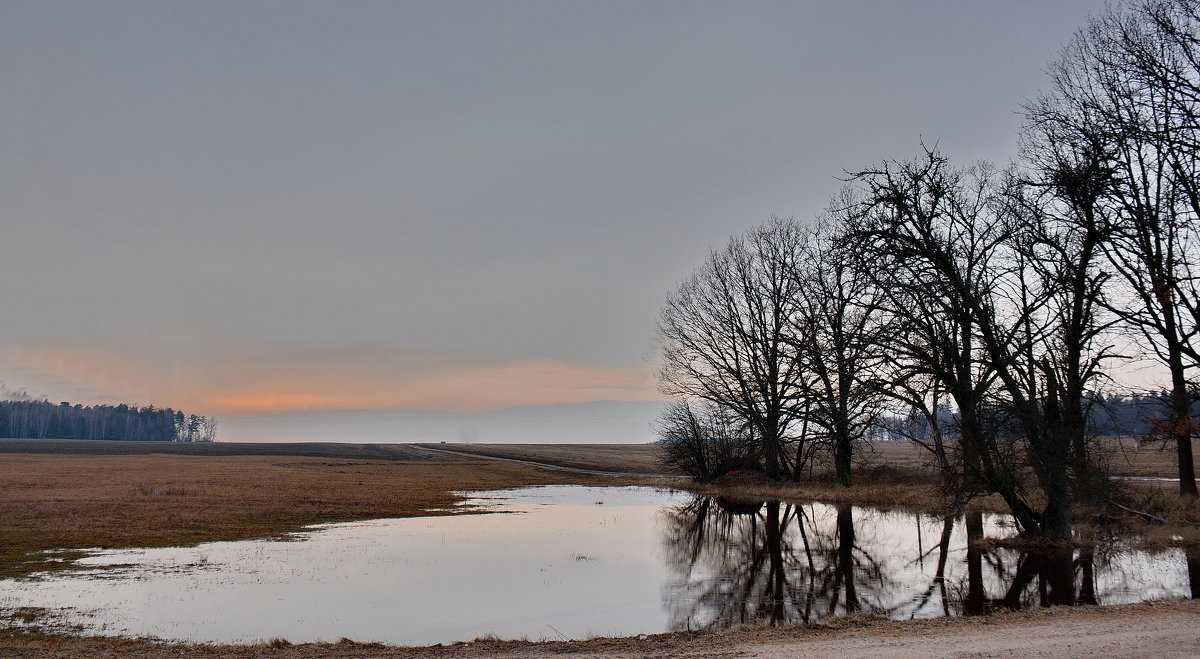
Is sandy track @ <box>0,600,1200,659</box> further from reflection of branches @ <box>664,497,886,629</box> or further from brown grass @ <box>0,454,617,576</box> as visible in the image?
brown grass @ <box>0,454,617,576</box>

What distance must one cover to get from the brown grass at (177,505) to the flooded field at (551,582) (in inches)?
98.7

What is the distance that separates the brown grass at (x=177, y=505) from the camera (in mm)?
21641

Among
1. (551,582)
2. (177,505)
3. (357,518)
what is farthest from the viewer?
(177,505)

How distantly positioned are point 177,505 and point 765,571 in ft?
80.7

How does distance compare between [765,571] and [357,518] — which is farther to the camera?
[357,518]

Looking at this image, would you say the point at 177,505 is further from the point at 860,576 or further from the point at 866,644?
the point at 866,644

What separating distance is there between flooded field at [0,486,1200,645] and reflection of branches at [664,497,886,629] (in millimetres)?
68

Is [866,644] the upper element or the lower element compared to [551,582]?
upper

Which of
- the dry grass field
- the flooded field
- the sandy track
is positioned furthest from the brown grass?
the sandy track

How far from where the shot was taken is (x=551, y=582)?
16.1 metres

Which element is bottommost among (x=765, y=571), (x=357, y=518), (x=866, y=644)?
(x=357, y=518)

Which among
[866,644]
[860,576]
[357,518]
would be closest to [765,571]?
[860,576]

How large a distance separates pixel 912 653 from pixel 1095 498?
13.6 meters

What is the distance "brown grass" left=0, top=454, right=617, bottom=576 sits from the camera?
2164 centimetres
